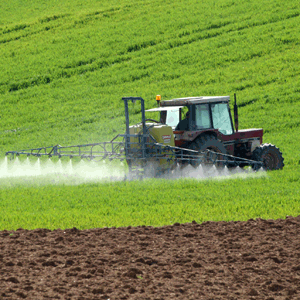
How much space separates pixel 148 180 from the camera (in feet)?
46.2

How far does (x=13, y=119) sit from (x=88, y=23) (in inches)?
760

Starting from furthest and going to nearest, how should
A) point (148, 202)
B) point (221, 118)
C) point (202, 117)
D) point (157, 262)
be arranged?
point (221, 118)
point (202, 117)
point (148, 202)
point (157, 262)

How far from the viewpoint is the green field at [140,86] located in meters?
11.3

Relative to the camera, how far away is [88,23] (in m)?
46.7

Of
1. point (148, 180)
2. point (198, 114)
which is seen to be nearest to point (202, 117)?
point (198, 114)

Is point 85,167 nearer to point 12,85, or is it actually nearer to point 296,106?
point 296,106

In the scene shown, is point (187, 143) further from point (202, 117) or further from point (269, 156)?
point (269, 156)

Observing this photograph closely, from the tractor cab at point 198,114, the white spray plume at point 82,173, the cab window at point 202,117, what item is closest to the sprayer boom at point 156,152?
the white spray plume at point 82,173

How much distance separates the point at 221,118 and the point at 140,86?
16163mm

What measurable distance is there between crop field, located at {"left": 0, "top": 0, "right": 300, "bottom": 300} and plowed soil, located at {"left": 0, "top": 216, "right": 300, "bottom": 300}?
0.03 m

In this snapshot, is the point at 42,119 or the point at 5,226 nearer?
the point at 5,226

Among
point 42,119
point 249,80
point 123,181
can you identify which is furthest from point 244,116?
point 123,181

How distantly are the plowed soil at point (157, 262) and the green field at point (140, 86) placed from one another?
1.03 m

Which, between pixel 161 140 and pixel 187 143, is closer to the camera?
pixel 161 140
